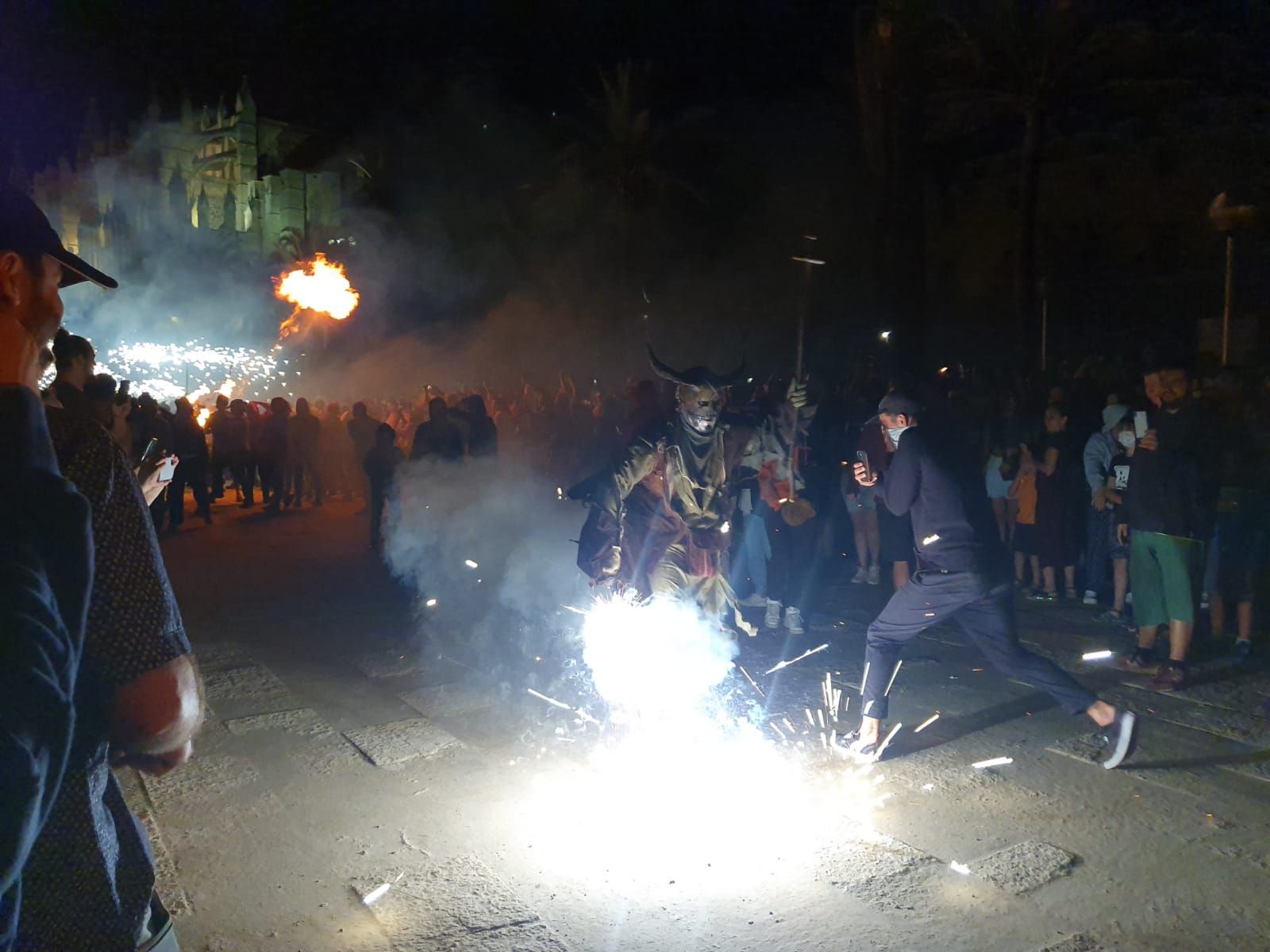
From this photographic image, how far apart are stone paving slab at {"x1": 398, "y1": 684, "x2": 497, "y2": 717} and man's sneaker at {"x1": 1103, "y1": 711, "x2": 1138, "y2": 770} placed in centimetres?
338

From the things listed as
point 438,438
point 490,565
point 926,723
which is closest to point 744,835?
point 926,723

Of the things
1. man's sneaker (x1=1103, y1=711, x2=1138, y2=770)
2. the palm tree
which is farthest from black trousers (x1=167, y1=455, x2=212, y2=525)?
the palm tree

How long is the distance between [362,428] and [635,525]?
33.1 feet

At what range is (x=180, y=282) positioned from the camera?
189 feet

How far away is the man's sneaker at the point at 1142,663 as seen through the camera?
6387 millimetres

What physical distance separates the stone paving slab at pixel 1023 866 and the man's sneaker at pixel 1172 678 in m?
2.59

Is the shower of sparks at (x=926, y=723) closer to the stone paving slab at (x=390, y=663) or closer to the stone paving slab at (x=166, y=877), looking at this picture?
the stone paving slab at (x=390, y=663)

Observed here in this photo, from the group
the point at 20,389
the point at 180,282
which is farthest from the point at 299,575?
the point at 180,282

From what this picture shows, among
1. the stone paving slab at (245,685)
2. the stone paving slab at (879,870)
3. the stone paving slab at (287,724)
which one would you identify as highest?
the stone paving slab at (879,870)

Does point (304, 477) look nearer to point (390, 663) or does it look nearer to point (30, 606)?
point (390, 663)

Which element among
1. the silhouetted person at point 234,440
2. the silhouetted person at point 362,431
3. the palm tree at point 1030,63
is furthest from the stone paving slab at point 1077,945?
the palm tree at point 1030,63

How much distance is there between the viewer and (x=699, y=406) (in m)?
5.83

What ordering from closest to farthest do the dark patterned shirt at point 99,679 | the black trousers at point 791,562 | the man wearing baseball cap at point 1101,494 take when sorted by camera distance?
the dark patterned shirt at point 99,679, the black trousers at point 791,562, the man wearing baseball cap at point 1101,494

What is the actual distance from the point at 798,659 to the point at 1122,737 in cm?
243
